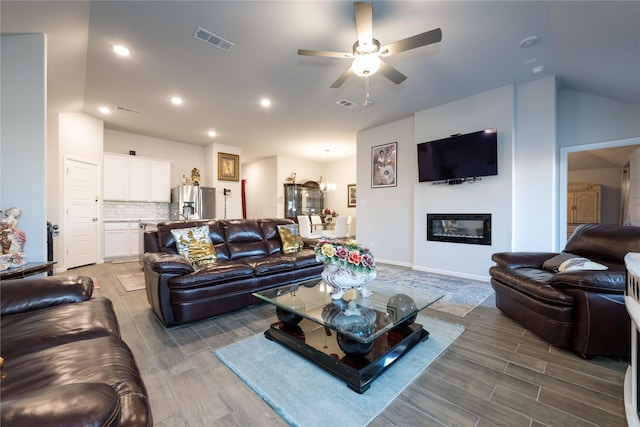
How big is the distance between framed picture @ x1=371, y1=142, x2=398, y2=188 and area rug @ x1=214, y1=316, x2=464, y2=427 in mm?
3725

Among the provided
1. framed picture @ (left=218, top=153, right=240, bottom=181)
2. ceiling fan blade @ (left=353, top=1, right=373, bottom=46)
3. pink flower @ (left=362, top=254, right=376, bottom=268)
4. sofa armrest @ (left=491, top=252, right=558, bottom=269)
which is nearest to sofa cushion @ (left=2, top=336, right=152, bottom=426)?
pink flower @ (left=362, top=254, right=376, bottom=268)

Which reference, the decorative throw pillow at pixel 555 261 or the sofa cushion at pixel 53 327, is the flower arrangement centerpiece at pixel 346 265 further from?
the decorative throw pillow at pixel 555 261

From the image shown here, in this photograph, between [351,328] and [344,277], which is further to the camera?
[344,277]

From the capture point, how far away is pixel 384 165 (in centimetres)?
559

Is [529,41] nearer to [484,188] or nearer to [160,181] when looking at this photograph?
[484,188]

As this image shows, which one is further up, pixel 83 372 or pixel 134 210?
pixel 134 210

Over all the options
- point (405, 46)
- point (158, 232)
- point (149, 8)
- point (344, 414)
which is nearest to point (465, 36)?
point (405, 46)

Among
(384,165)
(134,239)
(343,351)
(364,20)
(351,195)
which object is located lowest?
(343,351)

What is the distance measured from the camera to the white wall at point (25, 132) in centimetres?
250

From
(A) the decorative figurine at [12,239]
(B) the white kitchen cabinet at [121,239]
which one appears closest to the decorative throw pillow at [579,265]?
(A) the decorative figurine at [12,239]

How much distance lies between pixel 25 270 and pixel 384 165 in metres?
5.36

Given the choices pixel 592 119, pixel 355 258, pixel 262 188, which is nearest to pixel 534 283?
pixel 355 258

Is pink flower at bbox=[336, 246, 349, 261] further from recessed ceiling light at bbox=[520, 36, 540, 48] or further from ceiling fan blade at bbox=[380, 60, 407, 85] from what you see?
recessed ceiling light at bbox=[520, 36, 540, 48]

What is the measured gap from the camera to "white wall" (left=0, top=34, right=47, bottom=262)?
2500mm
